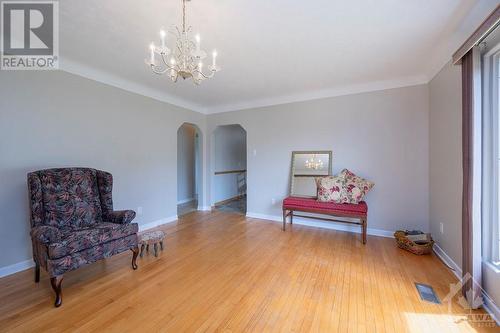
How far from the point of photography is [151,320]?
1.57 meters

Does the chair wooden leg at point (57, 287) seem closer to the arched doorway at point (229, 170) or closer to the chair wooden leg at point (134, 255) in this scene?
the chair wooden leg at point (134, 255)

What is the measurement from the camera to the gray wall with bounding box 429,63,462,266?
7.00 ft

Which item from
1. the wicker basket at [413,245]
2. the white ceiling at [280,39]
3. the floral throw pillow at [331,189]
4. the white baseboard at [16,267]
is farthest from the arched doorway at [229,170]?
the white baseboard at [16,267]

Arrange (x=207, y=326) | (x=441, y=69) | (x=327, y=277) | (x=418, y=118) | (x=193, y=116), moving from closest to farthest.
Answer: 1. (x=207, y=326)
2. (x=327, y=277)
3. (x=441, y=69)
4. (x=418, y=118)
5. (x=193, y=116)

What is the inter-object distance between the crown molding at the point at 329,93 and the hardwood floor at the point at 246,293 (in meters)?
2.51

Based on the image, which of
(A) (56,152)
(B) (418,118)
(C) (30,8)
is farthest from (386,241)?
(C) (30,8)

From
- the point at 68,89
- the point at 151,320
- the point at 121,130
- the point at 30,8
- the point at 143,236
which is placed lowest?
the point at 151,320

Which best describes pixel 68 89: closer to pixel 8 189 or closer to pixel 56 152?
pixel 56 152

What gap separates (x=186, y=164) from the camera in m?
6.17

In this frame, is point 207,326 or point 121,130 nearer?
point 207,326

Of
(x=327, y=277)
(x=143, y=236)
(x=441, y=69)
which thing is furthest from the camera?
(x=143, y=236)

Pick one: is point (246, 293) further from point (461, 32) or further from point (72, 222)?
point (461, 32)

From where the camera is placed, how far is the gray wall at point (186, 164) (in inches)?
233

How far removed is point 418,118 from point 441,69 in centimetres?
76
